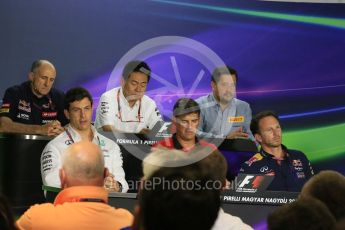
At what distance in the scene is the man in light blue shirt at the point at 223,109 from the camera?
19.0 feet

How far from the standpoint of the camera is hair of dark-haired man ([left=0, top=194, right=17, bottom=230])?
1.87 meters

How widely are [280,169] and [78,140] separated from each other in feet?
5.15

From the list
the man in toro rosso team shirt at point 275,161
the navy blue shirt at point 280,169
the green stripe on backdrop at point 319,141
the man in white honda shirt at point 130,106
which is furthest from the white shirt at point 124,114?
the green stripe on backdrop at point 319,141

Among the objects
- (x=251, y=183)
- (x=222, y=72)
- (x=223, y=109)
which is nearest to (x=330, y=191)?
(x=251, y=183)

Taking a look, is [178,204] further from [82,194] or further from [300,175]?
[300,175]

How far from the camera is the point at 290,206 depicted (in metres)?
2.04

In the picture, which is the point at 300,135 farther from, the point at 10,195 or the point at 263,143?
the point at 10,195

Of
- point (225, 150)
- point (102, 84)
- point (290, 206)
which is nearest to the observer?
point (290, 206)

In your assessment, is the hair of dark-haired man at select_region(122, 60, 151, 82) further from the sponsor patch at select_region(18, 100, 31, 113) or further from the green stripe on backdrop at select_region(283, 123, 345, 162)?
the green stripe on backdrop at select_region(283, 123, 345, 162)

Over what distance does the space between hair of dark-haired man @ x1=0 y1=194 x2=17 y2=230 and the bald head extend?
583 mm

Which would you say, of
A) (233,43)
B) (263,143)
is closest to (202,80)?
(233,43)

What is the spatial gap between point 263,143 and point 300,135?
2045 millimetres

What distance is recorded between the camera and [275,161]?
4.90m

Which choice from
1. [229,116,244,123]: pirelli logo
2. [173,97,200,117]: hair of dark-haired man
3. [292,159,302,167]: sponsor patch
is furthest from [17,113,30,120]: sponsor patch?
[292,159,302,167]: sponsor patch
